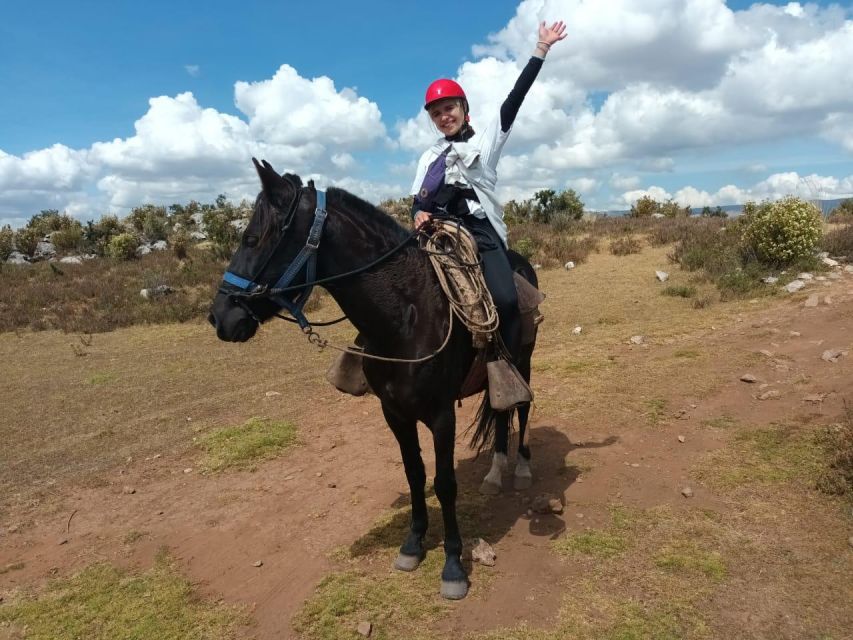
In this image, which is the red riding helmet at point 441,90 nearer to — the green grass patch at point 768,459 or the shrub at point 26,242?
the green grass patch at point 768,459

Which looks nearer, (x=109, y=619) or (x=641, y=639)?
(x=641, y=639)

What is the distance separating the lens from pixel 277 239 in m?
2.78

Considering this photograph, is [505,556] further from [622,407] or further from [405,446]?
[622,407]

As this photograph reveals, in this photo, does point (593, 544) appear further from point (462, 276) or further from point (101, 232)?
point (101, 232)

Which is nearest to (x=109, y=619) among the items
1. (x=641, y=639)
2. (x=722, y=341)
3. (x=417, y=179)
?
(x=641, y=639)

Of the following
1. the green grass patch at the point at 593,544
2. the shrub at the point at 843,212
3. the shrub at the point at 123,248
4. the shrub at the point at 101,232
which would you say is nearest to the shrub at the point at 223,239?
the shrub at the point at 123,248

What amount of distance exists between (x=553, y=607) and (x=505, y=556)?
591 mm

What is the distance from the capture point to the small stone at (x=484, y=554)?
141 inches

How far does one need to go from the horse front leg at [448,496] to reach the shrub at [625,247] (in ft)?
45.0

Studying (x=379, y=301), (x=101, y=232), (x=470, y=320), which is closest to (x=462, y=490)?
(x=470, y=320)

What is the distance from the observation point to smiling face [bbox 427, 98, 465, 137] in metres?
3.50

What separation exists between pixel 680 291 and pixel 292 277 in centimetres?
1050

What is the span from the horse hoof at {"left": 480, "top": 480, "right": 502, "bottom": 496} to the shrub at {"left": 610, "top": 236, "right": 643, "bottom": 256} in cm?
1265

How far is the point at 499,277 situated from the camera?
3.64m
